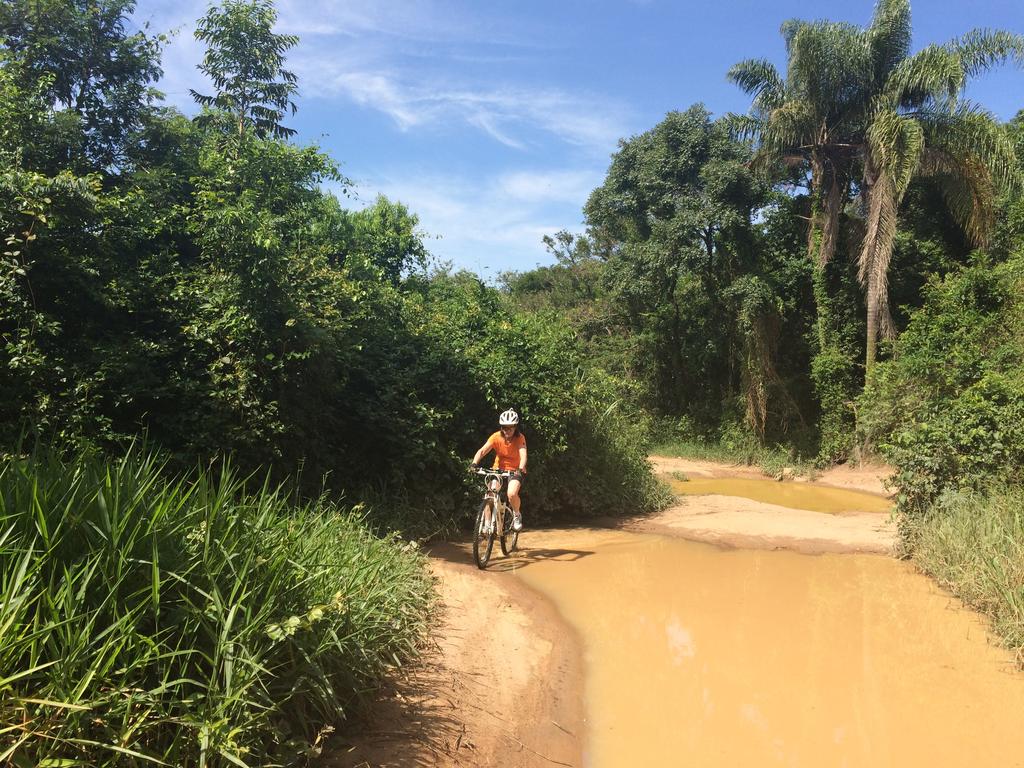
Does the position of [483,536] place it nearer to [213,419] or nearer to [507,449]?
[507,449]

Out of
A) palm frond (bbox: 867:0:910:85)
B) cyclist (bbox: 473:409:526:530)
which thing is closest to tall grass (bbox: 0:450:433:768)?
cyclist (bbox: 473:409:526:530)

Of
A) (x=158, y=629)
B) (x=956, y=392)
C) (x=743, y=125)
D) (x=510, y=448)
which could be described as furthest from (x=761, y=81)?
(x=158, y=629)

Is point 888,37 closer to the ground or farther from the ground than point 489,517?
farther from the ground

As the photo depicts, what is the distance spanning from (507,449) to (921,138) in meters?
16.0

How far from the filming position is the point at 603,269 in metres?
26.2

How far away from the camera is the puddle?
15773mm

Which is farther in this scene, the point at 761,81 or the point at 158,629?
the point at 761,81

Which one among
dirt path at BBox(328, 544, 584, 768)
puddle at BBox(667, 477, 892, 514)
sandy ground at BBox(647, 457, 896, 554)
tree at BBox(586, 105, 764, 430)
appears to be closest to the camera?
dirt path at BBox(328, 544, 584, 768)

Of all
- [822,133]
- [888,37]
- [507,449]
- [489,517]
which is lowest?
[489,517]

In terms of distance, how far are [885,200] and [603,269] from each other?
10079 millimetres

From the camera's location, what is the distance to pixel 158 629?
9.96 feet

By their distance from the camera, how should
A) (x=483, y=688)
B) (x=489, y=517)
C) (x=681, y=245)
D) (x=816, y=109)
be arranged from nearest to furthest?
(x=483, y=688) < (x=489, y=517) < (x=816, y=109) < (x=681, y=245)

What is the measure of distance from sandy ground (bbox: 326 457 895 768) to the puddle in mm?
6646

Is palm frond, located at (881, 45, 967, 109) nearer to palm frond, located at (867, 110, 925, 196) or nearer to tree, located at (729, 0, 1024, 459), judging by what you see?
tree, located at (729, 0, 1024, 459)
